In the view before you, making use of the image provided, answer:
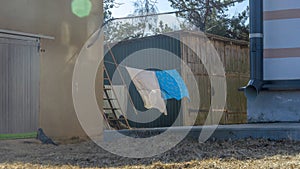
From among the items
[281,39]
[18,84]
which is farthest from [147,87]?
[281,39]

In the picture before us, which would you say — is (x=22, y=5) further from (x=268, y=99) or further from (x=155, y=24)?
(x=155, y=24)

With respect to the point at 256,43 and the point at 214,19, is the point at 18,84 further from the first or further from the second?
the point at 214,19

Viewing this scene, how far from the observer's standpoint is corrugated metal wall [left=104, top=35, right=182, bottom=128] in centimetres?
1412

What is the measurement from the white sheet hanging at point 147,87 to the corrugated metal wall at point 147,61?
732 millimetres

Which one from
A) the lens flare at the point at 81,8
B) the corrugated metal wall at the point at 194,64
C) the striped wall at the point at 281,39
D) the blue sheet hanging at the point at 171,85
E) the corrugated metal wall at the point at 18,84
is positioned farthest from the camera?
the corrugated metal wall at the point at 194,64

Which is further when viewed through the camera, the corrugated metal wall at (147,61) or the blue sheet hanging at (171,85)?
the corrugated metal wall at (147,61)

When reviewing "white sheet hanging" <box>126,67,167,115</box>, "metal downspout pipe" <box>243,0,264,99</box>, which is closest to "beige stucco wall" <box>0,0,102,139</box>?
"metal downspout pipe" <box>243,0,264,99</box>

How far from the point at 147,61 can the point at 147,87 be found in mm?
2010

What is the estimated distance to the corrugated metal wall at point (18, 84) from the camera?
7629mm

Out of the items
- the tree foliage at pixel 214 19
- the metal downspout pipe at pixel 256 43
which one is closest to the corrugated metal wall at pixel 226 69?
the metal downspout pipe at pixel 256 43

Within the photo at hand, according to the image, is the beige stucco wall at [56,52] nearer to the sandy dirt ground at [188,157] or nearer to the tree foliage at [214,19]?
the sandy dirt ground at [188,157]

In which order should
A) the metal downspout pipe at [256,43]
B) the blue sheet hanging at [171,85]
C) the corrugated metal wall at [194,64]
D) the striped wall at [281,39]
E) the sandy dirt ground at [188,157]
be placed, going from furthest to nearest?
the corrugated metal wall at [194,64] < the blue sheet hanging at [171,85] < the metal downspout pipe at [256,43] < the striped wall at [281,39] < the sandy dirt ground at [188,157]

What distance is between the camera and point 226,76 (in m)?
15.5

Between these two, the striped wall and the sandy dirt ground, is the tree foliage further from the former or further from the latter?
the sandy dirt ground
